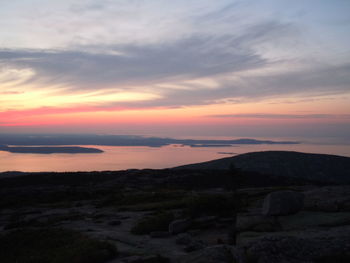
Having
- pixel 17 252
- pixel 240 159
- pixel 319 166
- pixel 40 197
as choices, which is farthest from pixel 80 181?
pixel 319 166

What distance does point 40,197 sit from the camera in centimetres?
3198

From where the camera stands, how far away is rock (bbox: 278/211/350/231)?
1127cm

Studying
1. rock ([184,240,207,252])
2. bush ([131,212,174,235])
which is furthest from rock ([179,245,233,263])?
bush ([131,212,174,235])

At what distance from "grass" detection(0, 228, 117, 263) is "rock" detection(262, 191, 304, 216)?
7.14 m

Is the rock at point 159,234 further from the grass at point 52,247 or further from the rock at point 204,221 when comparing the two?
the grass at point 52,247

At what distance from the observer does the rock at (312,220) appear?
11270 millimetres

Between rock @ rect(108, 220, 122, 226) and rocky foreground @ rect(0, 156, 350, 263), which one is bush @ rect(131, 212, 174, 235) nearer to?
rocky foreground @ rect(0, 156, 350, 263)

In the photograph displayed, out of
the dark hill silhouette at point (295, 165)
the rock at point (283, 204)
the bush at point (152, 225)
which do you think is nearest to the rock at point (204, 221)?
the bush at point (152, 225)

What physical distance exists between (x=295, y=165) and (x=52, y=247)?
5496 cm

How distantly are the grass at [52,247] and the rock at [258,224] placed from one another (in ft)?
17.0

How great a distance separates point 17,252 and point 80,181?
31.3 meters

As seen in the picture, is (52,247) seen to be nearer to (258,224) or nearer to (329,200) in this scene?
(258,224)

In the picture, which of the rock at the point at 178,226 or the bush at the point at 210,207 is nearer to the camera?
the rock at the point at 178,226

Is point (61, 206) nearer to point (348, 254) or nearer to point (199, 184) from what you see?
point (199, 184)
